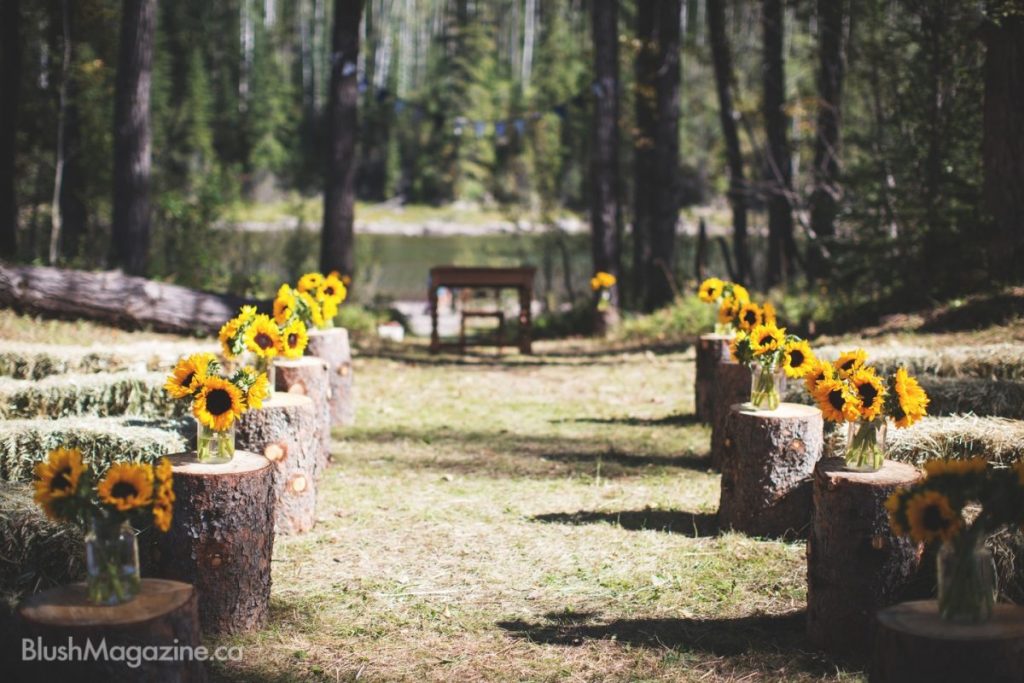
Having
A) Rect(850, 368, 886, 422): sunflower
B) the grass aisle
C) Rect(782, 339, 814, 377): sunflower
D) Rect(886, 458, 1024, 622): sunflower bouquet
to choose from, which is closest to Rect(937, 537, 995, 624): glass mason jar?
Rect(886, 458, 1024, 622): sunflower bouquet

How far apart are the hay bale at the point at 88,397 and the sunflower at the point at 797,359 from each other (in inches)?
147

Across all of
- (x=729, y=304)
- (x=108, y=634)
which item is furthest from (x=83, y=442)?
(x=729, y=304)

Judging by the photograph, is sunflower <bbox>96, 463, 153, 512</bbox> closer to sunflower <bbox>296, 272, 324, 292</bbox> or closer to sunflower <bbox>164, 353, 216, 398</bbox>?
sunflower <bbox>164, 353, 216, 398</bbox>

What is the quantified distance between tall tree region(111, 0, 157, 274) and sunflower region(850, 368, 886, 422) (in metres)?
11.3

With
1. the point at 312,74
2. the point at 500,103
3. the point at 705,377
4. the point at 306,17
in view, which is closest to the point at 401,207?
the point at 500,103

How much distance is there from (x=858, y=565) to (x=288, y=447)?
3.10 metres

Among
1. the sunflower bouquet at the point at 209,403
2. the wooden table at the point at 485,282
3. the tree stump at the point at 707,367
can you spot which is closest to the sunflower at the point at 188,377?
the sunflower bouquet at the point at 209,403

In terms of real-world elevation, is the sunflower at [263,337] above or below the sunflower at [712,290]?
below

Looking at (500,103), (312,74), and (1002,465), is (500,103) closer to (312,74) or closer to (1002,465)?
(312,74)

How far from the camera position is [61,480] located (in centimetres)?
344

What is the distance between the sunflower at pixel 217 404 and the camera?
459 centimetres

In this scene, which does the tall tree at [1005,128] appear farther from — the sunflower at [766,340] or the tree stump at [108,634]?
the tree stump at [108,634]

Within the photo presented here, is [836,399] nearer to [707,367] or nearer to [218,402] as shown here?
[218,402]

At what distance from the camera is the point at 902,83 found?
14.0 meters
